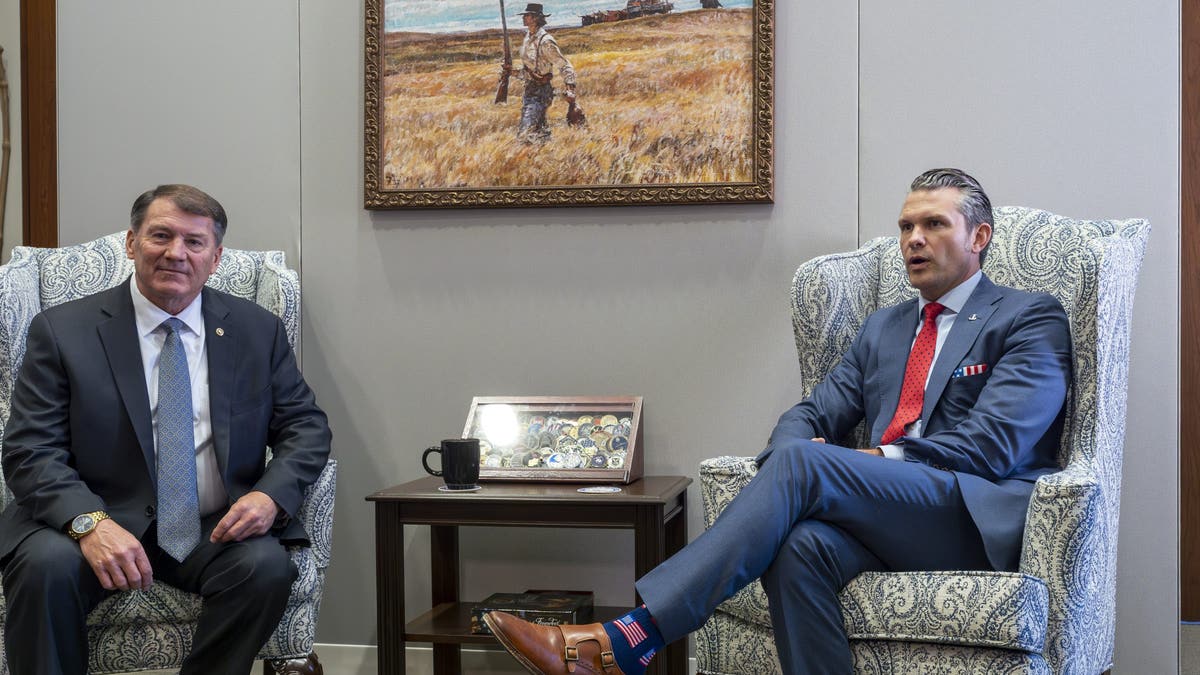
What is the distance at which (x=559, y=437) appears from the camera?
324 cm

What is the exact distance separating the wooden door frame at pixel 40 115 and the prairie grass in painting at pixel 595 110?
1106mm

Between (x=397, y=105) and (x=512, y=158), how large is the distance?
0.39 meters

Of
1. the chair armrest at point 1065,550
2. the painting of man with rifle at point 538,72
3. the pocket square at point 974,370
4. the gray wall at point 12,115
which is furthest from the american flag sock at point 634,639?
the gray wall at point 12,115

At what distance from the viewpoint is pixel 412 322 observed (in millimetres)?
3533

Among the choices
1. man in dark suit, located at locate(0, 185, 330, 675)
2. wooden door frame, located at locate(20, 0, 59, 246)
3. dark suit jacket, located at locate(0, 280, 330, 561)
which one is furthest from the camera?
wooden door frame, located at locate(20, 0, 59, 246)

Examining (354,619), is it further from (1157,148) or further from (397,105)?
(1157,148)

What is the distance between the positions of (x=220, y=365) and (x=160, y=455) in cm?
26

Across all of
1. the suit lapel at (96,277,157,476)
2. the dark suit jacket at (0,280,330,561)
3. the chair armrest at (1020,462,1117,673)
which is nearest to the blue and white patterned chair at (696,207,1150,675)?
the chair armrest at (1020,462,1117,673)

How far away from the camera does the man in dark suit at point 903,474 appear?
2332 mm

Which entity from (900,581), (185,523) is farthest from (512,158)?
(900,581)

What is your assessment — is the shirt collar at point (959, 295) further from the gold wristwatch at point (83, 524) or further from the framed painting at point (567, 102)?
the gold wristwatch at point (83, 524)

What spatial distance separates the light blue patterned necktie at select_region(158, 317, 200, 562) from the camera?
262 centimetres

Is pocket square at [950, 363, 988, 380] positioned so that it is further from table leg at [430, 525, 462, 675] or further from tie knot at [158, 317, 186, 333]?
tie knot at [158, 317, 186, 333]

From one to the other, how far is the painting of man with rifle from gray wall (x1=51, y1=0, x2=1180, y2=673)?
26 centimetres
